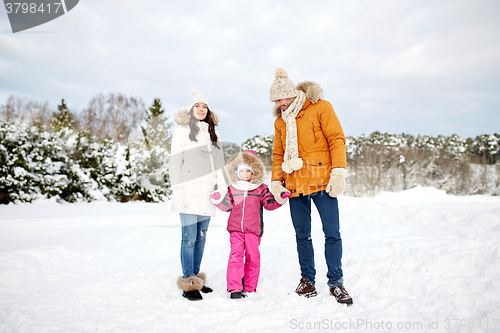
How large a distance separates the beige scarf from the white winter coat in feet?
2.57

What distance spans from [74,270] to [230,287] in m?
2.24

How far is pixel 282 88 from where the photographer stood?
118 inches

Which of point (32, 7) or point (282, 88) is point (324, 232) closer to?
point (282, 88)

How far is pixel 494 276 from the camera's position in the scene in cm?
262

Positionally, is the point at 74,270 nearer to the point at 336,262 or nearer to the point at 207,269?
the point at 207,269

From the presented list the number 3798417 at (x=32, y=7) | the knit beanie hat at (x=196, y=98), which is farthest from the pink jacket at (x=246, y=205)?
the number 3798417 at (x=32, y=7)

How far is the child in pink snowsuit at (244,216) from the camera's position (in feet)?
9.72

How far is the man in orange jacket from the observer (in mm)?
2703

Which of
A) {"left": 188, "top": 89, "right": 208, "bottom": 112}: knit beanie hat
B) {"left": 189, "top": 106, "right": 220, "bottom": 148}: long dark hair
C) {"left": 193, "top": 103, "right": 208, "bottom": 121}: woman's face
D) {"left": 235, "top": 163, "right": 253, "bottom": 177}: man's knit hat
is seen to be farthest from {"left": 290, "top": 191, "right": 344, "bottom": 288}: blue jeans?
{"left": 188, "top": 89, "right": 208, "bottom": 112}: knit beanie hat

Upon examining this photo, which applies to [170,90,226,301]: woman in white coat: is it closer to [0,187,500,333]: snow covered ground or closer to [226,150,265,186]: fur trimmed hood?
[226,150,265,186]: fur trimmed hood

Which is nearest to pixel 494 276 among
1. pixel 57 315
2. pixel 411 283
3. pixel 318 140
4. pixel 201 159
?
pixel 411 283

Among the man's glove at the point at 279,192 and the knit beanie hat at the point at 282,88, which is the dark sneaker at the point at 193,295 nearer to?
the man's glove at the point at 279,192

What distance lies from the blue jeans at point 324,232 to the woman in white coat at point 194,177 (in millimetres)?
884

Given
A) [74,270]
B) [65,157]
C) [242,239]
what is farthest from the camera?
[65,157]
